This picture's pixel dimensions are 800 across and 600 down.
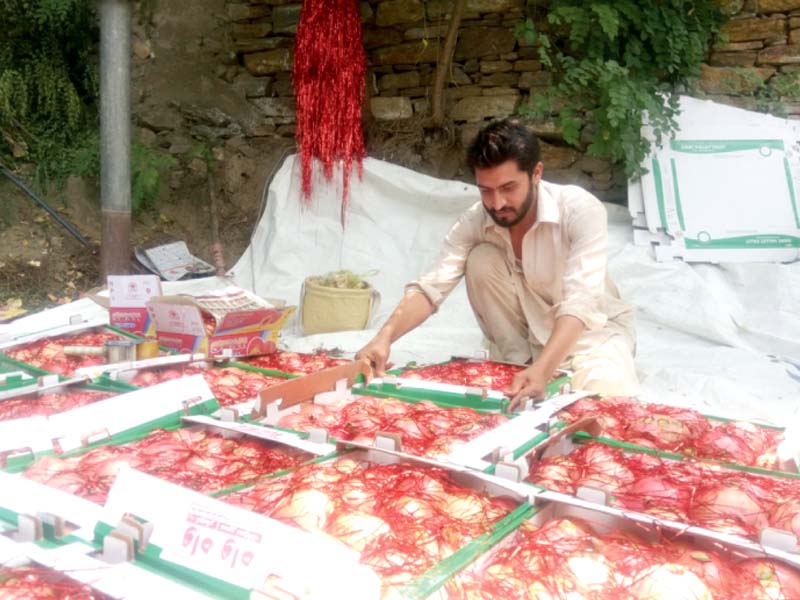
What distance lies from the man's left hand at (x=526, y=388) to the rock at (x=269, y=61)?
5003mm

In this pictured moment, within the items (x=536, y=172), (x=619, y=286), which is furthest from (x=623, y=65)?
(x=536, y=172)

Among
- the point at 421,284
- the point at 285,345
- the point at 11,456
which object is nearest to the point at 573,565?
the point at 11,456

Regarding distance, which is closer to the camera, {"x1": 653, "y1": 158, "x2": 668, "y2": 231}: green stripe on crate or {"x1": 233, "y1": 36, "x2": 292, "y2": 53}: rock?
{"x1": 653, "y1": 158, "x2": 668, "y2": 231}: green stripe on crate

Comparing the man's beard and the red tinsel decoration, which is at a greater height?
the red tinsel decoration

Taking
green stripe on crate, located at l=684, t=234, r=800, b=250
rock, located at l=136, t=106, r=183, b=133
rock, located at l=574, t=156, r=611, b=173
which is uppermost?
rock, located at l=136, t=106, r=183, b=133

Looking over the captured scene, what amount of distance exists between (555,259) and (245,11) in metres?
4.74

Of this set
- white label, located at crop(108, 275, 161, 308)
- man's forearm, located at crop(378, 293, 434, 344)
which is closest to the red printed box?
white label, located at crop(108, 275, 161, 308)

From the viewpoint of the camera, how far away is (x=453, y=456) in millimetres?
1549

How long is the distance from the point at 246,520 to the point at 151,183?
5514 mm

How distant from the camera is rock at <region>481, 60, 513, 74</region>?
227 inches

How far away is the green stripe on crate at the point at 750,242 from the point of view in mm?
4698

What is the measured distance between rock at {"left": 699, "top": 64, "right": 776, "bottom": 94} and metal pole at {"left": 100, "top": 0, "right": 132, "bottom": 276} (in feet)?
13.5

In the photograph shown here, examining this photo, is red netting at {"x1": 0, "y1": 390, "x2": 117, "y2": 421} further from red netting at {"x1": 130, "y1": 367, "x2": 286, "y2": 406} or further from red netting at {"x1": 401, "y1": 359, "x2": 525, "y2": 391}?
red netting at {"x1": 401, "y1": 359, "x2": 525, "y2": 391}

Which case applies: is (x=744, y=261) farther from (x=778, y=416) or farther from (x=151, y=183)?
(x=151, y=183)
